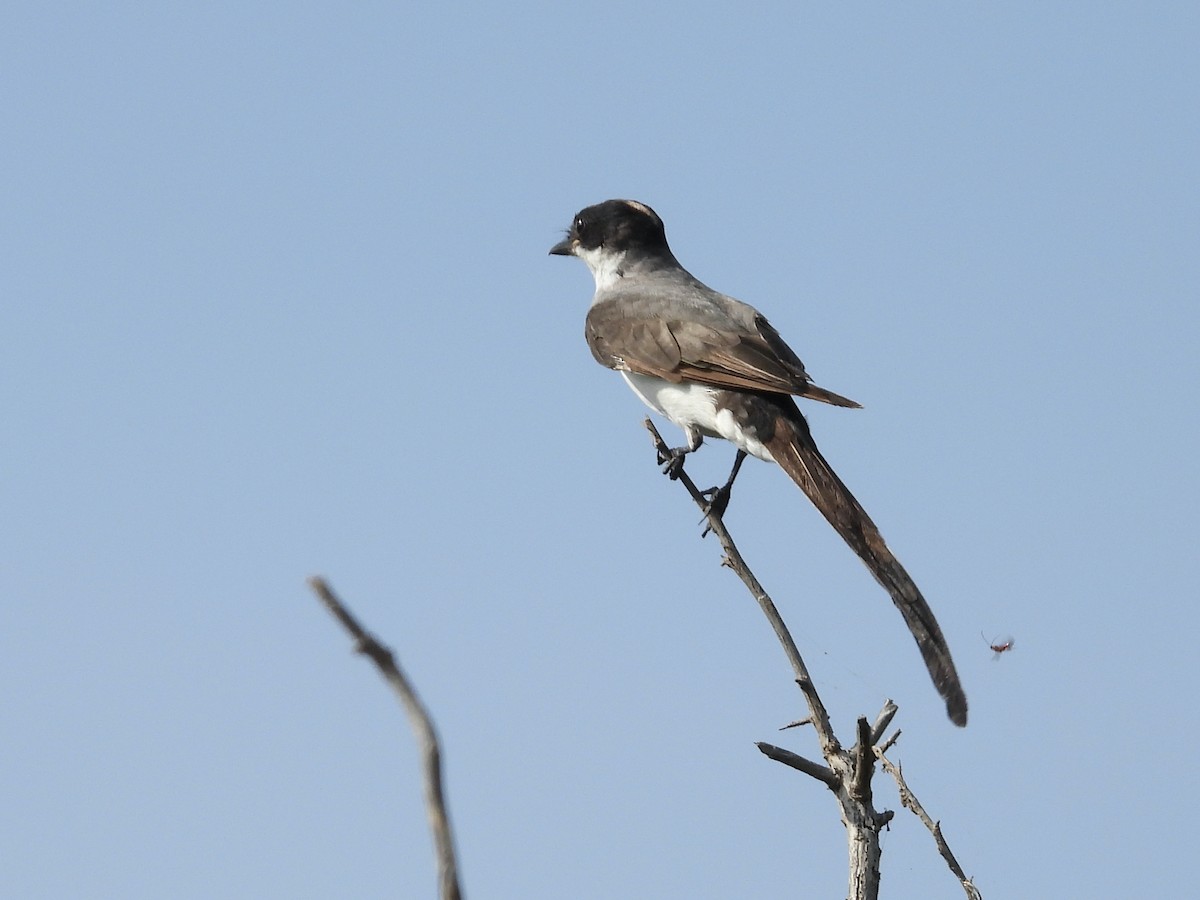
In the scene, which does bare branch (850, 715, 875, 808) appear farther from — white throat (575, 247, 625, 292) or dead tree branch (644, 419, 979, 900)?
white throat (575, 247, 625, 292)

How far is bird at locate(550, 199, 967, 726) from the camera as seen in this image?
258 inches

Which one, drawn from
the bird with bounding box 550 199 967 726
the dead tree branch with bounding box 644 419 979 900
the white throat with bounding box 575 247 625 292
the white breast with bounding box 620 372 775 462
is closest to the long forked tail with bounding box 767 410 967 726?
the bird with bounding box 550 199 967 726

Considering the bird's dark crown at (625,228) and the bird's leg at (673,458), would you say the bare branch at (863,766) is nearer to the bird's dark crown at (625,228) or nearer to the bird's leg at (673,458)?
the bird's leg at (673,458)

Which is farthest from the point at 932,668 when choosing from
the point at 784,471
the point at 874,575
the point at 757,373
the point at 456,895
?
the point at 456,895

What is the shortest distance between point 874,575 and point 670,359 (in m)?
2.49

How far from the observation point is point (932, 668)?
583cm

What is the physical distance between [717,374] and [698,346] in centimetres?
35

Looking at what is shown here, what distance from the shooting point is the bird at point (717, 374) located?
656 cm

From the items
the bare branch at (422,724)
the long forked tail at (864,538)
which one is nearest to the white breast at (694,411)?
the long forked tail at (864,538)

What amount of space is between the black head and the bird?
0.01 m

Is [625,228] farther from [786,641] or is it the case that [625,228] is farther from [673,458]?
[786,641]

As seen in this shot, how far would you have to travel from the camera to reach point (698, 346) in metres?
8.55

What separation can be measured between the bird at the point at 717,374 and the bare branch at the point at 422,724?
15.2 ft

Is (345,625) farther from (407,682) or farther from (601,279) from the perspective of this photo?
(601,279)
